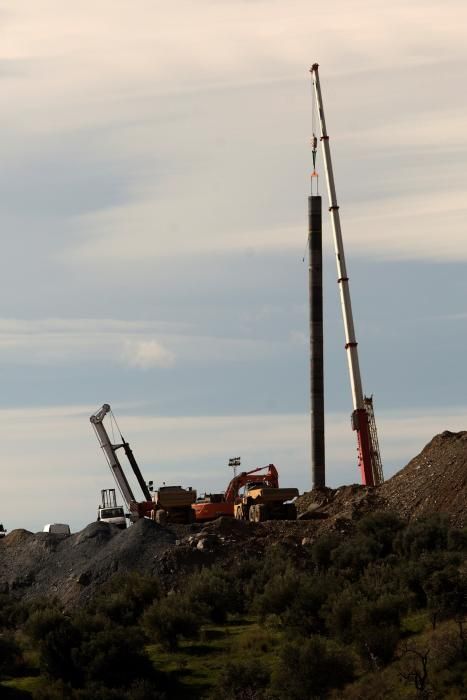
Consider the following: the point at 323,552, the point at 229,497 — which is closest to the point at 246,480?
the point at 229,497

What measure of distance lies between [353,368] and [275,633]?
3742 centimetres

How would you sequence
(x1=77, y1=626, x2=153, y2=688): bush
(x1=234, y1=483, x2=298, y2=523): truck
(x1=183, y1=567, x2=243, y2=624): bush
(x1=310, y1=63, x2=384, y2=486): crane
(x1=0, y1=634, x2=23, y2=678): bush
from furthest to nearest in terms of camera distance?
(x1=310, y1=63, x2=384, y2=486): crane < (x1=234, y1=483, x2=298, y2=523): truck < (x1=183, y1=567, x2=243, y2=624): bush < (x1=0, y1=634, x2=23, y2=678): bush < (x1=77, y1=626, x2=153, y2=688): bush

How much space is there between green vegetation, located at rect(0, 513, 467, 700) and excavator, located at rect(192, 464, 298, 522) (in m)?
15.4

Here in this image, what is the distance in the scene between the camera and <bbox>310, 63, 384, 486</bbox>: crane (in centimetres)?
8725

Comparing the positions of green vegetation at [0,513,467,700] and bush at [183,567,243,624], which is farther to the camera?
bush at [183,567,243,624]

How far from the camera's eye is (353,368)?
89375mm

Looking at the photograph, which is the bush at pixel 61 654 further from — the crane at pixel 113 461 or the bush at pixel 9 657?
the crane at pixel 113 461

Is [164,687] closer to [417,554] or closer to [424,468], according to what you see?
[417,554]

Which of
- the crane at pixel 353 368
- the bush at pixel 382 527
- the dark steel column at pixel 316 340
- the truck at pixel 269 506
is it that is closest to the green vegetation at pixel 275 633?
the bush at pixel 382 527

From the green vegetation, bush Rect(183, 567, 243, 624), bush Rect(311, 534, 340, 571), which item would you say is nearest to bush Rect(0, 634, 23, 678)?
the green vegetation

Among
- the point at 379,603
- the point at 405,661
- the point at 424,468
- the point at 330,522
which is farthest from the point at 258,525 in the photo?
the point at 405,661

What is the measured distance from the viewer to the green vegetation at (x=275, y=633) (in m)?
45.0

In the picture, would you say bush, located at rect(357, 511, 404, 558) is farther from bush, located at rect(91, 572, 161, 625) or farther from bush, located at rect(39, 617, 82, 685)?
bush, located at rect(39, 617, 82, 685)

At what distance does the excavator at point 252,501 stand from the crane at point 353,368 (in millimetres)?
6219
